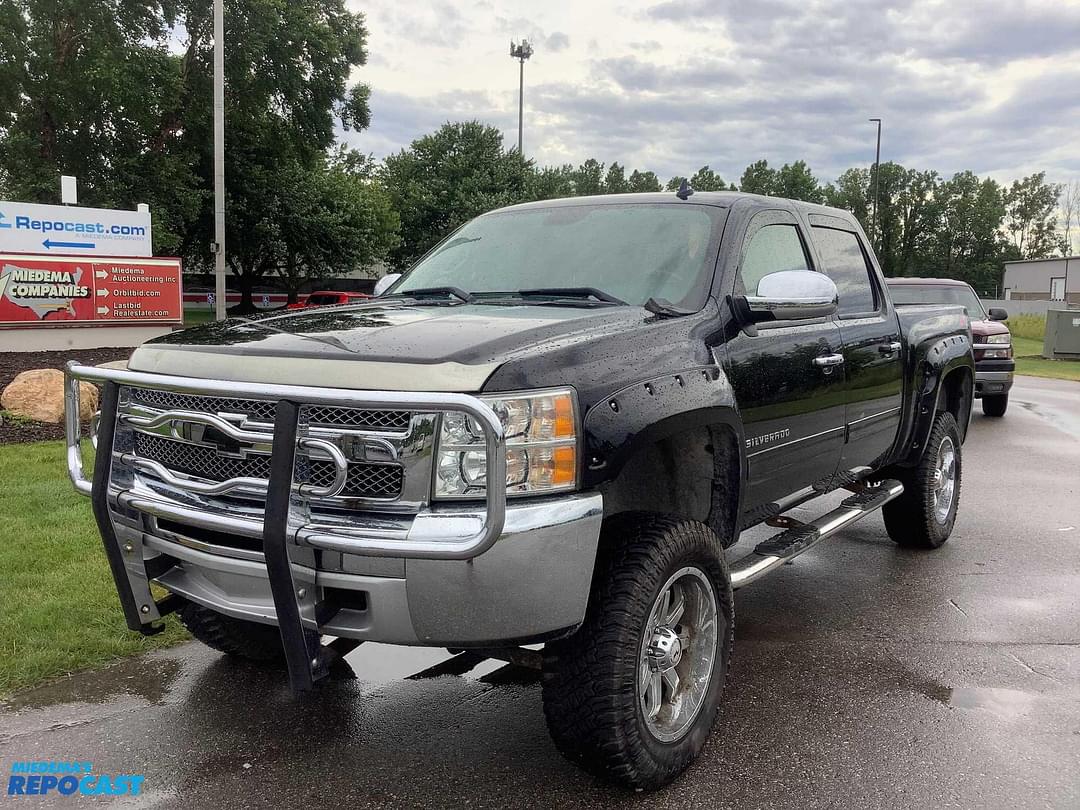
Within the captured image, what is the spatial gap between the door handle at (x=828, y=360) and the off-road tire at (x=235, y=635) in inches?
103

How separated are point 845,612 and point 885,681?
932 mm

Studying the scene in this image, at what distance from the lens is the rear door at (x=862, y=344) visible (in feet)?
15.2

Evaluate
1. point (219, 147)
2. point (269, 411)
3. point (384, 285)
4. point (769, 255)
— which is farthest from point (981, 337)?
point (219, 147)

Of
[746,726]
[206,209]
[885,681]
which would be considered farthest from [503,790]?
[206,209]

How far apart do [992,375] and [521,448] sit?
1208 cm

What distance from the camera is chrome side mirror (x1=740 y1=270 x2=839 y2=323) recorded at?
355 centimetres

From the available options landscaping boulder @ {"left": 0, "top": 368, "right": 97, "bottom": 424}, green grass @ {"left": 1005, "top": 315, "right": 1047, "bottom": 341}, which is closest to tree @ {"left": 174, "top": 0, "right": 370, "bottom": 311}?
landscaping boulder @ {"left": 0, "top": 368, "right": 97, "bottom": 424}

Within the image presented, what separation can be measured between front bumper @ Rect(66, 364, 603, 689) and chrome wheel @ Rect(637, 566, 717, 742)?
0.51 meters

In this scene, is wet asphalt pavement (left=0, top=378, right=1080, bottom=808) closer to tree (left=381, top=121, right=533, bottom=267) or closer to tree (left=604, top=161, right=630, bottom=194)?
tree (left=381, top=121, right=533, bottom=267)

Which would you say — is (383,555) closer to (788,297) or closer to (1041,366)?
(788,297)

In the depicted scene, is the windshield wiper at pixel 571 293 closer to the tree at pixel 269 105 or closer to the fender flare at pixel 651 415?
the fender flare at pixel 651 415

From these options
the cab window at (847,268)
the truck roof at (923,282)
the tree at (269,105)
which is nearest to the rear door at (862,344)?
the cab window at (847,268)

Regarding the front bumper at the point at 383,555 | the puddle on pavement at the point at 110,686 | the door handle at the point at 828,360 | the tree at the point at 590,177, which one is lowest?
the puddle on pavement at the point at 110,686

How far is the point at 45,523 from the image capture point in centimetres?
591
